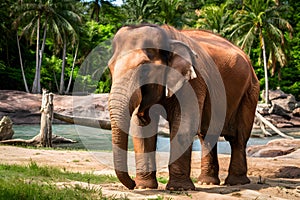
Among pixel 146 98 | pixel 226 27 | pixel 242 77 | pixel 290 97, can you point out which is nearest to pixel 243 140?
pixel 242 77

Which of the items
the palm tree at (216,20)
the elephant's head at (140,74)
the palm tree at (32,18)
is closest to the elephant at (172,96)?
the elephant's head at (140,74)

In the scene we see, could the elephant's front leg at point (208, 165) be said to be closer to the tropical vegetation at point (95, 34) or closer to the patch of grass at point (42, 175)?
the patch of grass at point (42, 175)

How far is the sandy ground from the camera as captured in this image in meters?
5.79

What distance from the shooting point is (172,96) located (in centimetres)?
616

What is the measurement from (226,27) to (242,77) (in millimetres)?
38693

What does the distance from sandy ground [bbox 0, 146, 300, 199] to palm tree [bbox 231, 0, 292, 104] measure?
2987cm

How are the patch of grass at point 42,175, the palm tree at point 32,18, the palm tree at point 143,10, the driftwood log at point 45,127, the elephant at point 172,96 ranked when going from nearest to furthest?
1. the elephant at point 172,96
2. the patch of grass at point 42,175
3. the driftwood log at point 45,127
4. the palm tree at point 32,18
5. the palm tree at point 143,10

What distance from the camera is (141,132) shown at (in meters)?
6.38

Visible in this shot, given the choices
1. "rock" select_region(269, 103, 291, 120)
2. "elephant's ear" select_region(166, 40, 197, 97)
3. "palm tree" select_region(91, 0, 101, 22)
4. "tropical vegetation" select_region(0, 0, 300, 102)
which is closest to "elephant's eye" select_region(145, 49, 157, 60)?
"elephant's ear" select_region(166, 40, 197, 97)

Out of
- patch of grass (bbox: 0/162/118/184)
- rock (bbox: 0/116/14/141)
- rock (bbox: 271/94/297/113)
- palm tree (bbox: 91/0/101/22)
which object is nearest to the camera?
patch of grass (bbox: 0/162/118/184)

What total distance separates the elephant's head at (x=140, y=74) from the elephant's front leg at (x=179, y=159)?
465 millimetres

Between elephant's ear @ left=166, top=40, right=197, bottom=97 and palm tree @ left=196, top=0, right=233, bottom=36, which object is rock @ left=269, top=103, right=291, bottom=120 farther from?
elephant's ear @ left=166, top=40, right=197, bottom=97

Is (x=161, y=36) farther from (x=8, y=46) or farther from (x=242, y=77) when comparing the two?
(x=8, y=46)

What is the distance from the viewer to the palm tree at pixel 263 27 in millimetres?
40312
